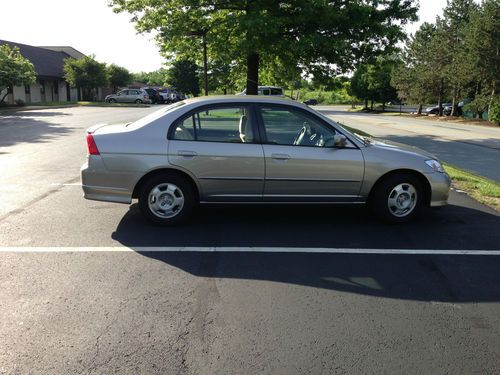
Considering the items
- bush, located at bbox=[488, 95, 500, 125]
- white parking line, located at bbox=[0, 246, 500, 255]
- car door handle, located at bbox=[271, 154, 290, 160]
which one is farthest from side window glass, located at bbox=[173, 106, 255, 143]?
bush, located at bbox=[488, 95, 500, 125]

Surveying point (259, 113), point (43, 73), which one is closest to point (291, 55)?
point (259, 113)

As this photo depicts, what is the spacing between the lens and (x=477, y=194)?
314 inches

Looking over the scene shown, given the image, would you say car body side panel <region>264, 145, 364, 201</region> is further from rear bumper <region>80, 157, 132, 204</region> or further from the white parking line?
rear bumper <region>80, 157, 132, 204</region>

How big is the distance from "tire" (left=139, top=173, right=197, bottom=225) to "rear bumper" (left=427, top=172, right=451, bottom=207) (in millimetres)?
3064

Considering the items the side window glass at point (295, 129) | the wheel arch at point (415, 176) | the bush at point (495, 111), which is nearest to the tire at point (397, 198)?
the wheel arch at point (415, 176)

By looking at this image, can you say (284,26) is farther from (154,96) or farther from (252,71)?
(154,96)

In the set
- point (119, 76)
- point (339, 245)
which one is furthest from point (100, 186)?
point (119, 76)

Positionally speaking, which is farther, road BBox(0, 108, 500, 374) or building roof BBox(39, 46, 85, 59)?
building roof BBox(39, 46, 85, 59)

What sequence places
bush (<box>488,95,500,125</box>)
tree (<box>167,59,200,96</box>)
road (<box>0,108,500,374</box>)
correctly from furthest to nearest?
1. tree (<box>167,59,200,96</box>)
2. bush (<box>488,95,500,125</box>)
3. road (<box>0,108,500,374</box>)

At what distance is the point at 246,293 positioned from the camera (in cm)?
400

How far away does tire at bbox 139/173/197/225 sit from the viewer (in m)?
5.76

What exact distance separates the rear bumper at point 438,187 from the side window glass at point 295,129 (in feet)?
4.63

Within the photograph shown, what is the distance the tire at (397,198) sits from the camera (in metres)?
6.05

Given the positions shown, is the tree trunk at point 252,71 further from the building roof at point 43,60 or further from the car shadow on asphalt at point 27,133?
the building roof at point 43,60
